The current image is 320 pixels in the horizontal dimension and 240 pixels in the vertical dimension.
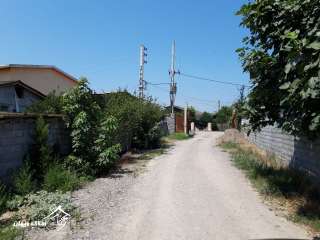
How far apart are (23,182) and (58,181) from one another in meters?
1.00

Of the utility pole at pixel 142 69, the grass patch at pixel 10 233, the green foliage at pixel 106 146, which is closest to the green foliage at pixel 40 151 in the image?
the green foliage at pixel 106 146

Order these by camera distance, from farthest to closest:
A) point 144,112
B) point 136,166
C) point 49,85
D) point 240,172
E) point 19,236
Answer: point 49,85 → point 144,112 → point 136,166 → point 240,172 → point 19,236

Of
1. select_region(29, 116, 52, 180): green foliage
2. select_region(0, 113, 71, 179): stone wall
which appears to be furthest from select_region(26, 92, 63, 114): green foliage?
select_region(29, 116, 52, 180): green foliage

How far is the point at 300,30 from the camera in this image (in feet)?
24.3

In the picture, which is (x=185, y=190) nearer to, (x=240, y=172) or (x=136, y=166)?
(x=240, y=172)

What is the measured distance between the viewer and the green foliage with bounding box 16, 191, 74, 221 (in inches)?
282

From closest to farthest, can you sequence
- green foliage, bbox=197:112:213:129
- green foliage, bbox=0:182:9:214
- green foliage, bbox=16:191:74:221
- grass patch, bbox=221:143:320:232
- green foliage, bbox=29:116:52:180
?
1. green foliage, bbox=16:191:74:221
2. grass patch, bbox=221:143:320:232
3. green foliage, bbox=0:182:9:214
4. green foliage, bbox=29:116:52:180
5. green foliage, bbox=197:112:213:129

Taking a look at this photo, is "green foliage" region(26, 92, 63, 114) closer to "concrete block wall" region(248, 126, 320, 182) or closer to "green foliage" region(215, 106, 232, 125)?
"concrete block wall" region(248, 126, 320, 182)

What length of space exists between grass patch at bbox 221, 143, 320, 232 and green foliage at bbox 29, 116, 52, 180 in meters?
5.60

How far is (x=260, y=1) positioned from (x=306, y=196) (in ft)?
14.9

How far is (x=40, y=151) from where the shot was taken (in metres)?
10.2

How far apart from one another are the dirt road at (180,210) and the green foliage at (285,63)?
1828mm

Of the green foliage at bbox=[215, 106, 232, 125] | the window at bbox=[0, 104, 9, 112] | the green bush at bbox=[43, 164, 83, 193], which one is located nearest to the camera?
the green bush at bbox=[43, 164, 83, 193]

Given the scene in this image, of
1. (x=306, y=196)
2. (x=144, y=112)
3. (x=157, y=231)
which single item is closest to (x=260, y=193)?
(x=306, y=196)
